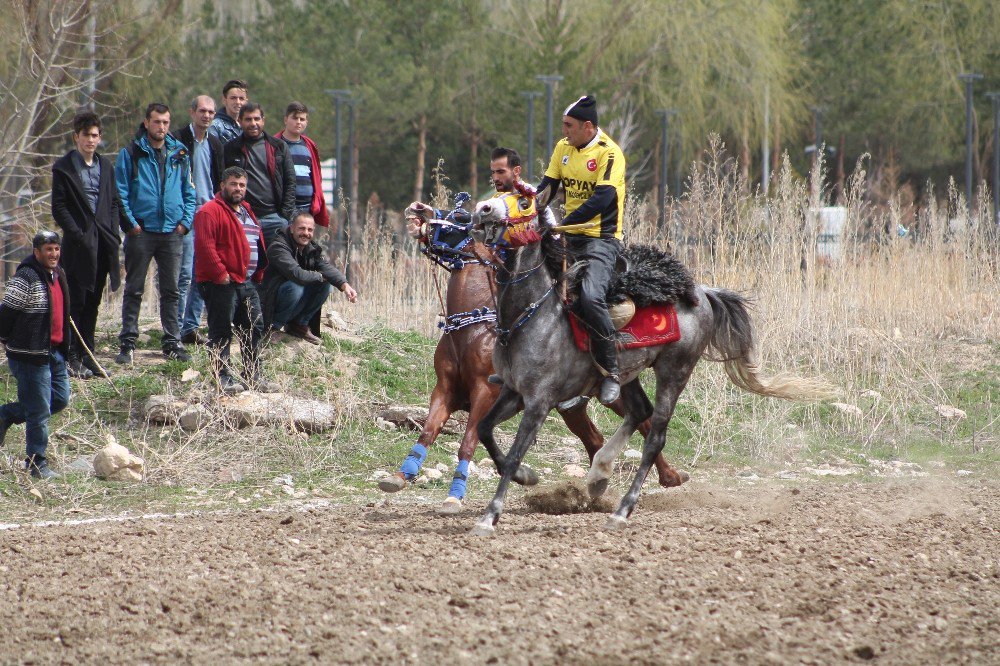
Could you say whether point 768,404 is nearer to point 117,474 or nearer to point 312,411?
point 312,411

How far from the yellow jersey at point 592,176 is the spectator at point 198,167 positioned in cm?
447

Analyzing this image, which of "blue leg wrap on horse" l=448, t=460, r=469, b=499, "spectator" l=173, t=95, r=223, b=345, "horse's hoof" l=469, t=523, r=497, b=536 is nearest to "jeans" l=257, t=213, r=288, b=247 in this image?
"spectator" l=173, t=95, r=223, b=345

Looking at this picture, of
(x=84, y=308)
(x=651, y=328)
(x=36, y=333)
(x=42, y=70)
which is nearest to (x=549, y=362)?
(x=651, y=328)

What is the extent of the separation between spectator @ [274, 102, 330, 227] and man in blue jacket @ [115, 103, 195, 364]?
35.9 inches

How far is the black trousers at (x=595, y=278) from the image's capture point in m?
7.57

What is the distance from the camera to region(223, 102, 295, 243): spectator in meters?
10.8

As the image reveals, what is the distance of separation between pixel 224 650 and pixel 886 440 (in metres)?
7.83

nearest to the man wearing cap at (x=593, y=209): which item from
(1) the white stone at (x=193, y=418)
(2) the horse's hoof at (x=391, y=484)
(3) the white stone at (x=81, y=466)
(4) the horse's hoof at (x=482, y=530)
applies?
(4) the horse's hoof at (x=482, y=530)

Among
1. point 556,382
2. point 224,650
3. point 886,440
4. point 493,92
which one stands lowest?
point 886,440

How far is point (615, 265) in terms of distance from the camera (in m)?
8.02

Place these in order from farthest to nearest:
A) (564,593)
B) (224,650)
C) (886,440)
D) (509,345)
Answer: (886,440) → (509,345) → (564,593) → (224,650)

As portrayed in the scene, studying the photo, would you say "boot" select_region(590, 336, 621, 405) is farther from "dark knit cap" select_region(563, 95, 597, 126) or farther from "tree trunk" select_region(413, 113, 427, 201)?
"tree trunk" select_region(413, 113, 427, 201)

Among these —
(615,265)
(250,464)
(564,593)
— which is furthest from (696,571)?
(250,464)

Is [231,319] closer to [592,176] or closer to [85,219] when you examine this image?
[85,219]
